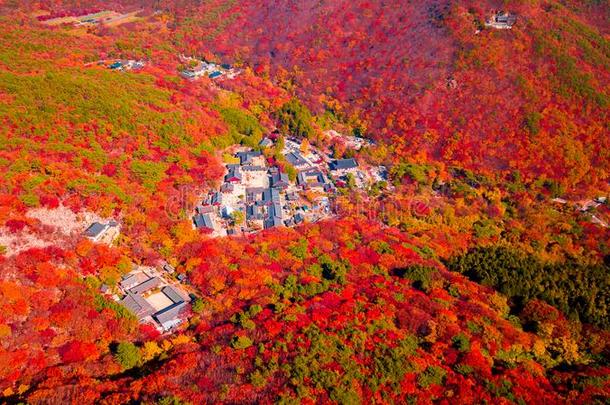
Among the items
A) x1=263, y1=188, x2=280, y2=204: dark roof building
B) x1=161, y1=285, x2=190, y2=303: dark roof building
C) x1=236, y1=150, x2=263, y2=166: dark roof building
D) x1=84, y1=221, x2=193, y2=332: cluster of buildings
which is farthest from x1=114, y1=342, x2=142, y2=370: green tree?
x1=236, y1=150, x2=263, y2=166: dark roof building

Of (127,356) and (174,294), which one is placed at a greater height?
(127,356)

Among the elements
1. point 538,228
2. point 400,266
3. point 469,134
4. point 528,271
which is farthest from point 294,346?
point 469,134

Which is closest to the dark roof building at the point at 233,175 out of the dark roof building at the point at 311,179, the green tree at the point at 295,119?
the dark roof building at the point at 311,179

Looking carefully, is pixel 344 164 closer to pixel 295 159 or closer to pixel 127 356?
pixel 295 159

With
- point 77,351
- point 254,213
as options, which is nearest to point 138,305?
point 77,351

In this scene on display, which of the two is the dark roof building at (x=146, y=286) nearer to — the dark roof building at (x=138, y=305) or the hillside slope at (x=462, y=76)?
the dark roof building at (x=138, y=305)

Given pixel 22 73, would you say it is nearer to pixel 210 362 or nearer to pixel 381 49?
pixel 210 362
